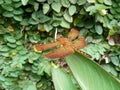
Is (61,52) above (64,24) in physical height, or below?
above

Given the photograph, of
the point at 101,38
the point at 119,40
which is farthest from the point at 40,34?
the point at 119,40

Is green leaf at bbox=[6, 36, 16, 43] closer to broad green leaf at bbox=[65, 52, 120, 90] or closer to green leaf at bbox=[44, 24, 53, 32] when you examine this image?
green leaf at bbox=[44, 24, 53, 32]

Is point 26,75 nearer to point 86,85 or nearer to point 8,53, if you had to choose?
point 8,53

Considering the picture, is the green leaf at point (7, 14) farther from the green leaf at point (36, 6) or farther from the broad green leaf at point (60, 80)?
the broad green leaf at point (60, 80)

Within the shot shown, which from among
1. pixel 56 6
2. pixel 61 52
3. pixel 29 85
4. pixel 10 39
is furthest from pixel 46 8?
pixel 61 52

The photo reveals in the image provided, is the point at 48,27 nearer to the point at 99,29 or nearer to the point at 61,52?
the point at 99,29

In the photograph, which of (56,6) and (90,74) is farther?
(56,6)

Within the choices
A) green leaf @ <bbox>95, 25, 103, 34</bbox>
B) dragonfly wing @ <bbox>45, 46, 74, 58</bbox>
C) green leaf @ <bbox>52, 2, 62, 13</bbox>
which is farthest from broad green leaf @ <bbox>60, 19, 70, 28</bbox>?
dragonfly wing @ <bbox>45, 46, 74, 58</bbox>

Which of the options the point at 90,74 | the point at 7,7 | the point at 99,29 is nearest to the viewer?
the point at 90,74
